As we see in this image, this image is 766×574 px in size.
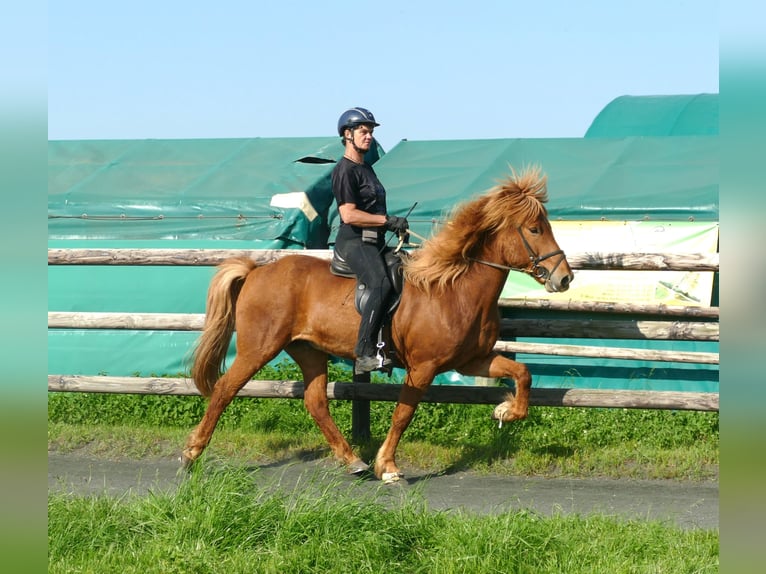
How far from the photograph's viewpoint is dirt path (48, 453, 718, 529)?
20.6 feet

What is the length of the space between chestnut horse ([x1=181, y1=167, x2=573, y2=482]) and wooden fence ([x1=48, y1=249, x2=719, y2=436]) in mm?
624

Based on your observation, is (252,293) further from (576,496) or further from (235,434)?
(576,496)

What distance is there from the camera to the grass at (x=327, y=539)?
15.4 ft

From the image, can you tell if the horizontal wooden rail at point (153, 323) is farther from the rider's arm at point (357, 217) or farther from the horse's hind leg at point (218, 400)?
the rider's arm at point (357, 217)

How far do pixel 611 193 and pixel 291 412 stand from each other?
571 centimetres

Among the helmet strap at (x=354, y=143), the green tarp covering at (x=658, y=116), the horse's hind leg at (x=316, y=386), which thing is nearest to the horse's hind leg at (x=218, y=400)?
the horse's hind leg at (x=316, y=386)

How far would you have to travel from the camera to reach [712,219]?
11297 millimetres

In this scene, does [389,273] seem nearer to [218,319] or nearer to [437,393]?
[437,393]

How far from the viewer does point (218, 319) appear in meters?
7.75

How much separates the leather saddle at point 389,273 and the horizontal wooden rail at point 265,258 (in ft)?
2.76

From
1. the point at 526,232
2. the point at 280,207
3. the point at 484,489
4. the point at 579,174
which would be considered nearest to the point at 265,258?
the point at 526,232

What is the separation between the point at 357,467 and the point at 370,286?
1593 millimetres

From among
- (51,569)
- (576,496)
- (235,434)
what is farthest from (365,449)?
(51,569)

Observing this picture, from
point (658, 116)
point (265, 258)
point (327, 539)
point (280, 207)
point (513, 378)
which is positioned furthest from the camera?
point (658, 116)
